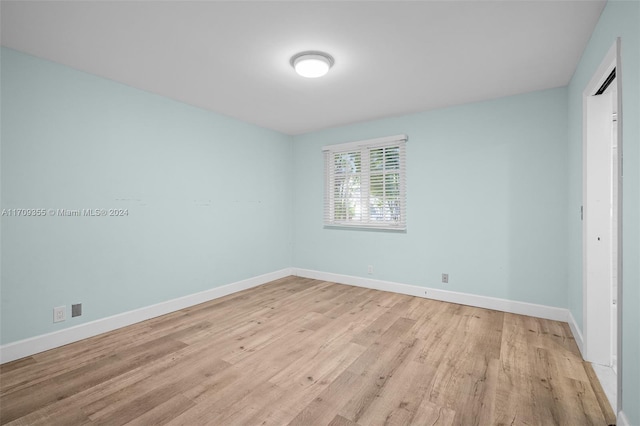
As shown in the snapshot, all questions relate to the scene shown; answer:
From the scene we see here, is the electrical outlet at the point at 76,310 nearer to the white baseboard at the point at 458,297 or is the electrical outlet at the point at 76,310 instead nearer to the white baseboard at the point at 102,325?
the white baseboard at the point at 102,325

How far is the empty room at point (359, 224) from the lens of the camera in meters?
1.87

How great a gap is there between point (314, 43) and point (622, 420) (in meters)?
3.05

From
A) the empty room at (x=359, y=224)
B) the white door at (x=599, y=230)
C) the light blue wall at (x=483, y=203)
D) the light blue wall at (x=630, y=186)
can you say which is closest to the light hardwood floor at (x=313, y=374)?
the empty room at (x=359, y=224)

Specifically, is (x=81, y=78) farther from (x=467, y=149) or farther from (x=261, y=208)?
(x=467, y=149)

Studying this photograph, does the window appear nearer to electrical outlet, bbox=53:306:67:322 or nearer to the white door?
the white door

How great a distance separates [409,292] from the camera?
4121mm

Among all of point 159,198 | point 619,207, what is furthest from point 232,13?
point 619,207

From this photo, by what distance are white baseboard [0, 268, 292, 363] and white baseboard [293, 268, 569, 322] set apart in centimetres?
167

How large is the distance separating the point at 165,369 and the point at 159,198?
1945 millimetres

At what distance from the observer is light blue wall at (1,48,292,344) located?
2.43 m

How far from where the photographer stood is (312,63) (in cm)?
252

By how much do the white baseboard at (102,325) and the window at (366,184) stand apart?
79.0 inches

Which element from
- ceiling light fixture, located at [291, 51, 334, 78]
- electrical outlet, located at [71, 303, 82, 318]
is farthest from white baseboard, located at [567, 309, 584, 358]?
electrical outlet, located at [71, 303, 82, 318]

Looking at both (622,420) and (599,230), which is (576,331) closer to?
(599,230)
